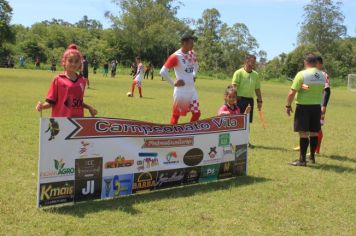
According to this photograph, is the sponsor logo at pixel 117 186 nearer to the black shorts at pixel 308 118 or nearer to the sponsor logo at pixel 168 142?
the sponsor logo at pixel 168 142

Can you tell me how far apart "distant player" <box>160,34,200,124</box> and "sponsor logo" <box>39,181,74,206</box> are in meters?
3.57

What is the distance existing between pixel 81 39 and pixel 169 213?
93288 mm

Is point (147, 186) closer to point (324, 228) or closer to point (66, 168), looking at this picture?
point (66, 168)

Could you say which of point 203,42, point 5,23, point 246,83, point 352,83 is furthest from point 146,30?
point 246,83

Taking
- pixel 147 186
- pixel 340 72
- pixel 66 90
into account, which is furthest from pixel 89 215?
pixel 340 72

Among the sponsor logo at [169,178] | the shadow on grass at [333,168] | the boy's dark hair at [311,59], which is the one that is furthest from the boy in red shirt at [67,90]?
the shadow on grass at [333,168]

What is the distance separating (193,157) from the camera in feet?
23.0

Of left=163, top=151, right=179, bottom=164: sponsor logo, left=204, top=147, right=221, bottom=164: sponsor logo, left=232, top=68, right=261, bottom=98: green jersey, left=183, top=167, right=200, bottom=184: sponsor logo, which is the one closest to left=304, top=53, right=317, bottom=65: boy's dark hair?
left=232, top=68, right=261, bottom=98: green jersey

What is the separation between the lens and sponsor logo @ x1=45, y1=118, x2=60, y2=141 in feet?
18.0

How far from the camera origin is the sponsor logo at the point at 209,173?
23.5 ft

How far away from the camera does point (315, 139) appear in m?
9.03

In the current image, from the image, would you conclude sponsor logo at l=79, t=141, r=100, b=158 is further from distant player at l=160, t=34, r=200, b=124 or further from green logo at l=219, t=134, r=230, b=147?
distant player at l=160, t=34, r=200, b=124

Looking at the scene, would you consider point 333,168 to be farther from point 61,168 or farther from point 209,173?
point 61,168

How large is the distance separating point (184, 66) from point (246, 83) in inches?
86.7
